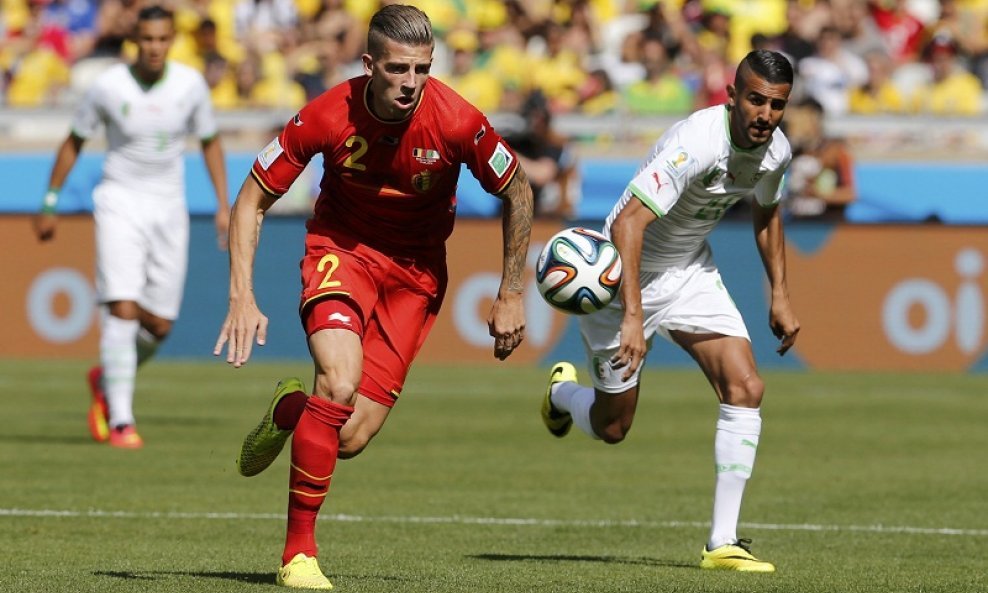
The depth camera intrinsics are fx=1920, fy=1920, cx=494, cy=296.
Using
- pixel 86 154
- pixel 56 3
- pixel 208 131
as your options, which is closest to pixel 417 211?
pixel 208 131

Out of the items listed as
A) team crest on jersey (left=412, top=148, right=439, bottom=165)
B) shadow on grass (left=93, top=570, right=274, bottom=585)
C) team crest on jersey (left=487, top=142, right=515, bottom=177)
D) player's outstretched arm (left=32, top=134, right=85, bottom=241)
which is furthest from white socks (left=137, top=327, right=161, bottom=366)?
team crest on jersey (left=487, top=142, right=515, bottom=177)

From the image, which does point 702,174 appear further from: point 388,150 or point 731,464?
point 388,150

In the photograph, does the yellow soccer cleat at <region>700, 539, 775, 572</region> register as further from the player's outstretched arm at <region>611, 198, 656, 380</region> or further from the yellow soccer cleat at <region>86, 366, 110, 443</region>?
the yellow soccer cleat at <region>86, 366, 110, 443</region>

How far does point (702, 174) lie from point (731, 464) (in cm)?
130

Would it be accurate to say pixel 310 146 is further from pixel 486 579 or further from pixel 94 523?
pixel 94 523

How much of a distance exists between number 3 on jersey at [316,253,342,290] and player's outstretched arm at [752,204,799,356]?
2185 millimetres

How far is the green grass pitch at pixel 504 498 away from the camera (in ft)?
25.9

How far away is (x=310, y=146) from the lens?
24.6 feet

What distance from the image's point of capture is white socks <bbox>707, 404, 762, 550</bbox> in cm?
842

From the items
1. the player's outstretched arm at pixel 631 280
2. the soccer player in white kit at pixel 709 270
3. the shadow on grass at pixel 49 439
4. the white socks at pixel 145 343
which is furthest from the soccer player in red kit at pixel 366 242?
the white socks at pixel 145 343

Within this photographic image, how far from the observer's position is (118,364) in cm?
1309

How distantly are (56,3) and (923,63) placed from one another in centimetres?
1139

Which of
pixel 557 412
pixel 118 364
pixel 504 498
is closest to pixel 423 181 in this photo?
pixel 557 412

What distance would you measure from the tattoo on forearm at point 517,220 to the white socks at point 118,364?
5958mm
